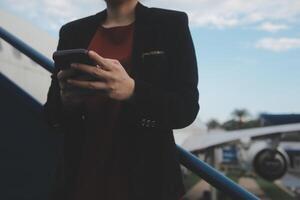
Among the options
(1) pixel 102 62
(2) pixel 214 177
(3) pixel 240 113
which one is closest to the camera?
(1) pixel 102 62

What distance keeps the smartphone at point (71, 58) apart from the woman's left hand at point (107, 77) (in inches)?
Result: 0.6

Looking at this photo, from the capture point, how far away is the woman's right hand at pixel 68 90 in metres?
1.34

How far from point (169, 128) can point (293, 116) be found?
28.2m

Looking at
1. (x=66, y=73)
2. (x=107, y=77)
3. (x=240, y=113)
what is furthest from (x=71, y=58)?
(x=240, y=113)

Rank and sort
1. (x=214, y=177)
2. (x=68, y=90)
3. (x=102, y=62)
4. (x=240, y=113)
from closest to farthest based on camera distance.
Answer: (x=102, y=62)
(x=68, y=90)
(x=214, y=177)
(x=240, y=113)

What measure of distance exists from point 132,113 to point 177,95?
16 centimetres

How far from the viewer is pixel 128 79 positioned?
1305 millimetres

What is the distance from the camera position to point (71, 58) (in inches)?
52.6

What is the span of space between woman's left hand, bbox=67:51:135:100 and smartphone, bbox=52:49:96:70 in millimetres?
15

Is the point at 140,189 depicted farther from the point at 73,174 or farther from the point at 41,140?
the point at 41,140

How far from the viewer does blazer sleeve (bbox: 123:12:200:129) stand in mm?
1373

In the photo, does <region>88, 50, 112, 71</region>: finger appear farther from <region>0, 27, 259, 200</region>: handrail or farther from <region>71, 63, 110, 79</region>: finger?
<region>0, 27, 259, 200</region>: handrail

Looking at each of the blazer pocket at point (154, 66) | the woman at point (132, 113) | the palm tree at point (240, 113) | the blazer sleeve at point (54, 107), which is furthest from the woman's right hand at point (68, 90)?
the palm tree at point (240, 113)

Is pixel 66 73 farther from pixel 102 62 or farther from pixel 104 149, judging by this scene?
pixel 104 149
